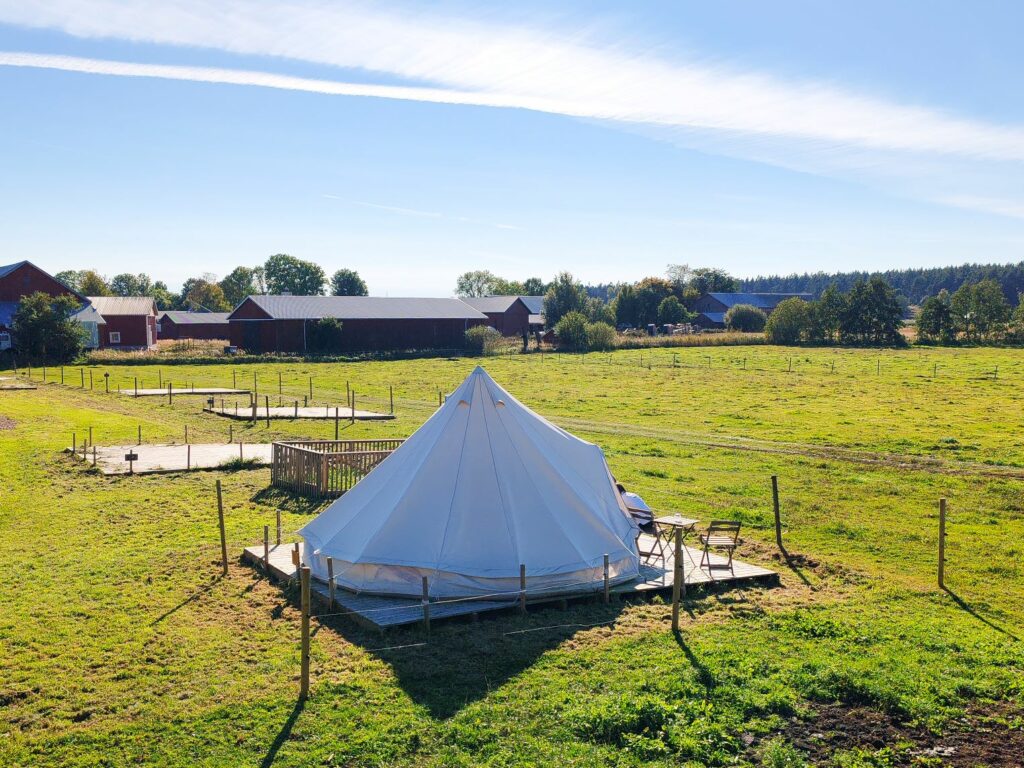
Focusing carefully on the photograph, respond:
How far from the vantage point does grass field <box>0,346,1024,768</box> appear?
30.9 ft

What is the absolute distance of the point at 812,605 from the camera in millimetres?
13711

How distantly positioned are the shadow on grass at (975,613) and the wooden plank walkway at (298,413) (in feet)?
81.8

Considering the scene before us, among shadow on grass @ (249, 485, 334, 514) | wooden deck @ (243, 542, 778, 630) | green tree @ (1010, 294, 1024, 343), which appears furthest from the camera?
green tree @ (1010, 294, 1024, 343)

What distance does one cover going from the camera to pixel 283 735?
31.3 ft

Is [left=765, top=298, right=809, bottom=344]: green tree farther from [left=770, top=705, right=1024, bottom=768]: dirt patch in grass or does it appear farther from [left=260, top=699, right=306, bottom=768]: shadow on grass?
[left=260, top=699, right=306, bottom=768]: shadow on grass

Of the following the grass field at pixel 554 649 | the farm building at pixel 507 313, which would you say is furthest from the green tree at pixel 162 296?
the grass field at pixel 554 649

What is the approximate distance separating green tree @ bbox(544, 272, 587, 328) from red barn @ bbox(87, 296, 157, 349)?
1668 inches

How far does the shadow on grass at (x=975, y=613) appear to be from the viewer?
12.7 metres

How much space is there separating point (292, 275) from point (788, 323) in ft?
317

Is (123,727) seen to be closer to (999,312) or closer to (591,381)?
(591,381)

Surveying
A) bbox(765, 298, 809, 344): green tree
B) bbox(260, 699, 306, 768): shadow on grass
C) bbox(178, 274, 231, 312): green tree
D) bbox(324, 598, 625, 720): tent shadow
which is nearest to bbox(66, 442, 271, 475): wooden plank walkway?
bbox(324, 598, 625, 720): tent shadow

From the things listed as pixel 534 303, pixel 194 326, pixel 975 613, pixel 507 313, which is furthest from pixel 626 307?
Answer: pixel 975 613

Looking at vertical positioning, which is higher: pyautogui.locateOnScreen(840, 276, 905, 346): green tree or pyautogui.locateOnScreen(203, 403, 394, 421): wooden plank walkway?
pyautogui.locateOnScreen(840, 276, 905, 346): green tree

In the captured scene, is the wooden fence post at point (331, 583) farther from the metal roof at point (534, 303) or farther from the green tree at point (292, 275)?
the green tree at point (292, 275)
